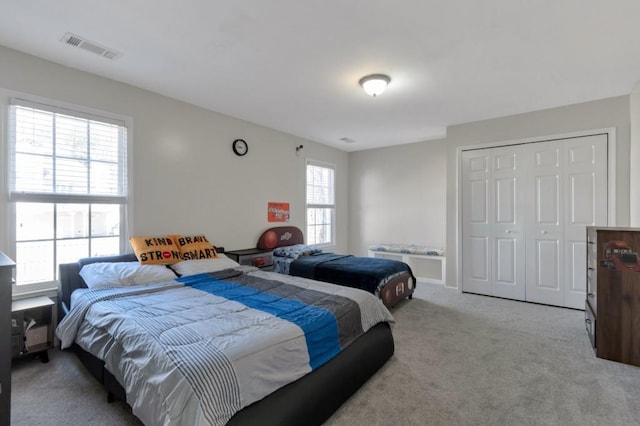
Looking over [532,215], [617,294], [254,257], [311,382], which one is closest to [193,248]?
[254,257]

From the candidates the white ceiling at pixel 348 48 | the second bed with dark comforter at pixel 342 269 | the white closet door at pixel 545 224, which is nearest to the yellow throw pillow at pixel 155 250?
the second bed with dark comforter at pixel 342 269

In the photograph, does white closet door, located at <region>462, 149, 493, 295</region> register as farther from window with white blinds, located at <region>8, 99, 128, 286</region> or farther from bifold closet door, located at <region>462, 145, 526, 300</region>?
window with white blinds, located at <region>8, 99, 128, 286</region>

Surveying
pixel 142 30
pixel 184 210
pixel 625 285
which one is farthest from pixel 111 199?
pixel 625 285

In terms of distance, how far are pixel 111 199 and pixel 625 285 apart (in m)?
4.87

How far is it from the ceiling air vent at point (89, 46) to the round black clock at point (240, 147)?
1829mm

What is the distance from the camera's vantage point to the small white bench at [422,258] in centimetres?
525

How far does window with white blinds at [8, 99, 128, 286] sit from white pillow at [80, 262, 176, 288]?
15.9 inches

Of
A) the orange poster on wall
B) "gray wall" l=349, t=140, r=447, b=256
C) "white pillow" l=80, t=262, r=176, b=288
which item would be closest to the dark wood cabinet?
"white pillow" l=80, t=262, r=176, b=288

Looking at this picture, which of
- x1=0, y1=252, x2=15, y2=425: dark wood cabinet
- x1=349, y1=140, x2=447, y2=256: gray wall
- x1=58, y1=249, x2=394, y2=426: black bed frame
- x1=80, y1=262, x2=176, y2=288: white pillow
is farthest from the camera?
x1=349, y1=140, x2=447, y2=256: gray wall

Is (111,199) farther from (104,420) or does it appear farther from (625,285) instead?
(625,285)

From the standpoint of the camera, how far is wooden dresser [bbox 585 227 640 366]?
97.2 inches

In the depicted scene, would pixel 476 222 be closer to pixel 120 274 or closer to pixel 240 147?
pixel 240 147

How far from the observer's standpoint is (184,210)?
12.3 feet

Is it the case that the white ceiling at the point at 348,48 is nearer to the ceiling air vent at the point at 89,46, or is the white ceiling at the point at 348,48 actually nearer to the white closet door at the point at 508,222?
the ceiling air vent at the point at 89,46
